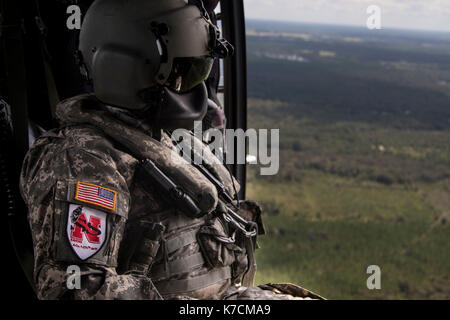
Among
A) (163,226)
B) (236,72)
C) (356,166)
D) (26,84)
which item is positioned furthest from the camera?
(356,166)

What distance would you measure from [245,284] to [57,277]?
2.51 ft

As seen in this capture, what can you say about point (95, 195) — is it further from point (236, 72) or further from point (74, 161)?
point (236, 72)

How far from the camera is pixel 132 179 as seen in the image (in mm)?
1361

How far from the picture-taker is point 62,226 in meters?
1.19

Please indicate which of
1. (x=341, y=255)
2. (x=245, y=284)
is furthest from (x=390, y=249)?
(x=245, y=284)

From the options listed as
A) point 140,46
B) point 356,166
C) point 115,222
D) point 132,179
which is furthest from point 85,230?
point 356,166

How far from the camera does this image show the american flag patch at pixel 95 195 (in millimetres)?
1206

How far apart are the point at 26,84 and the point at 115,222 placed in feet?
2.07

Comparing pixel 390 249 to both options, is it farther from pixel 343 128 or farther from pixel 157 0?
pixel 157 0

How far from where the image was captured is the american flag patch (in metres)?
1.21

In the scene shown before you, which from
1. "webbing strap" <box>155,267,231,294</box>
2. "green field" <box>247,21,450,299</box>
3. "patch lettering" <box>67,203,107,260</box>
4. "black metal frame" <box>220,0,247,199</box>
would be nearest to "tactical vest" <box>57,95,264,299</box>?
"webbing strap" <box>155,267,231,294</box>

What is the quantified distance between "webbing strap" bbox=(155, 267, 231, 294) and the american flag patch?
0.94ft

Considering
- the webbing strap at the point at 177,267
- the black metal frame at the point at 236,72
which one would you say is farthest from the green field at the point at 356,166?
the webbing strap at the point at 177,267

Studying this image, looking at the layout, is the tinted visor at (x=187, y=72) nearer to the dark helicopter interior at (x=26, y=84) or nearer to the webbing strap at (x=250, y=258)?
the dark helicopter interior at (x=26, y=84)
